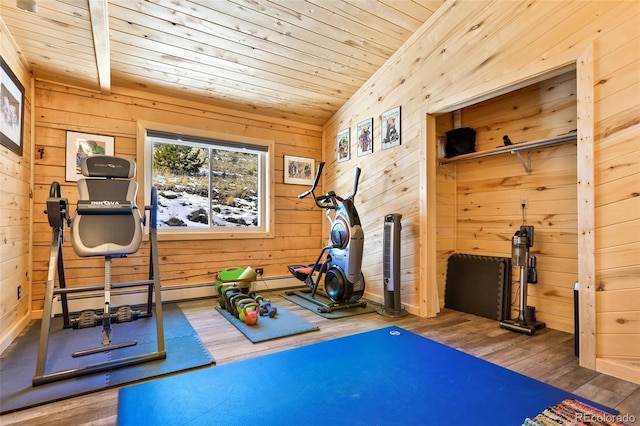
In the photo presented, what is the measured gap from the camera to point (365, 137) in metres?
4.21

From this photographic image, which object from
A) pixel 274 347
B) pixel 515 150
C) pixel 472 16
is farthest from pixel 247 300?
pixel 472 16

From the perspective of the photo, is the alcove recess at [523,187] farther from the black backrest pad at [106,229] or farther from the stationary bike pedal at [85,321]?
the stationary bike pedal at [85,321]

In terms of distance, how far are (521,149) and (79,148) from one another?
14.9 ft

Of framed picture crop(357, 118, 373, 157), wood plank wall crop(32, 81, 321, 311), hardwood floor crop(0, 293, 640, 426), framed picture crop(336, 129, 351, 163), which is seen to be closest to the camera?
hardwood floor crop(0, 293, 640, 426)

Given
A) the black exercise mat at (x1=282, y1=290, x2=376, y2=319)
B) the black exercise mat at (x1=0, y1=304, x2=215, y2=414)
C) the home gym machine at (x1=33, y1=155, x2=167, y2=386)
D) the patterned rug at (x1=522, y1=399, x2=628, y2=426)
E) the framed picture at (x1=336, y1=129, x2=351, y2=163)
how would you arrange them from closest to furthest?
the patterned rug at (x1=522, y1=399, x2=628, y2=426), the black exercise mat at (x1=0, y1=304, x2=215, y2=414), the home gym machine at (x1=33, y1=155, x2=167, y2=386), the black exercise mat at (x1=282, y1=290, x2=376, y2=319), the framed picture at (x1=336, y1=129, x2=351, y2=163)

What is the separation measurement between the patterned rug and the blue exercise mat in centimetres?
5

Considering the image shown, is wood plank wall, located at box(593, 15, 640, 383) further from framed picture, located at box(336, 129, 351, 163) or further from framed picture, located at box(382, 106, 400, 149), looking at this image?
framed picture, located at box(336, 129, 351, 163)

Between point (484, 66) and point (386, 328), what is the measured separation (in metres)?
2.52

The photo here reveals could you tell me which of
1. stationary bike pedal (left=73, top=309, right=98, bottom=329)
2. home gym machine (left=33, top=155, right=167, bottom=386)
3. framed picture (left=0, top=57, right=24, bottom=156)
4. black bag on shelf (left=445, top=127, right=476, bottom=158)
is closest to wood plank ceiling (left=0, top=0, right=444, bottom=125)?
framed picture (left=0, top=57, right=24, bottom=156)

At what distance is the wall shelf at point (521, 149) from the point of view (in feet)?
8.85

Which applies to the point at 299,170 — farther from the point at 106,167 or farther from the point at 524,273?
the point at 524,273

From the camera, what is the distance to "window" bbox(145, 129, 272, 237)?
13.1 ft

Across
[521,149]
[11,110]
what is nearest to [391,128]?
[521,149]

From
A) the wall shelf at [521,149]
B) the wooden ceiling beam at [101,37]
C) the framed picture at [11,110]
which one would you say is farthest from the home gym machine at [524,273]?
the framed picture at [11,110]
